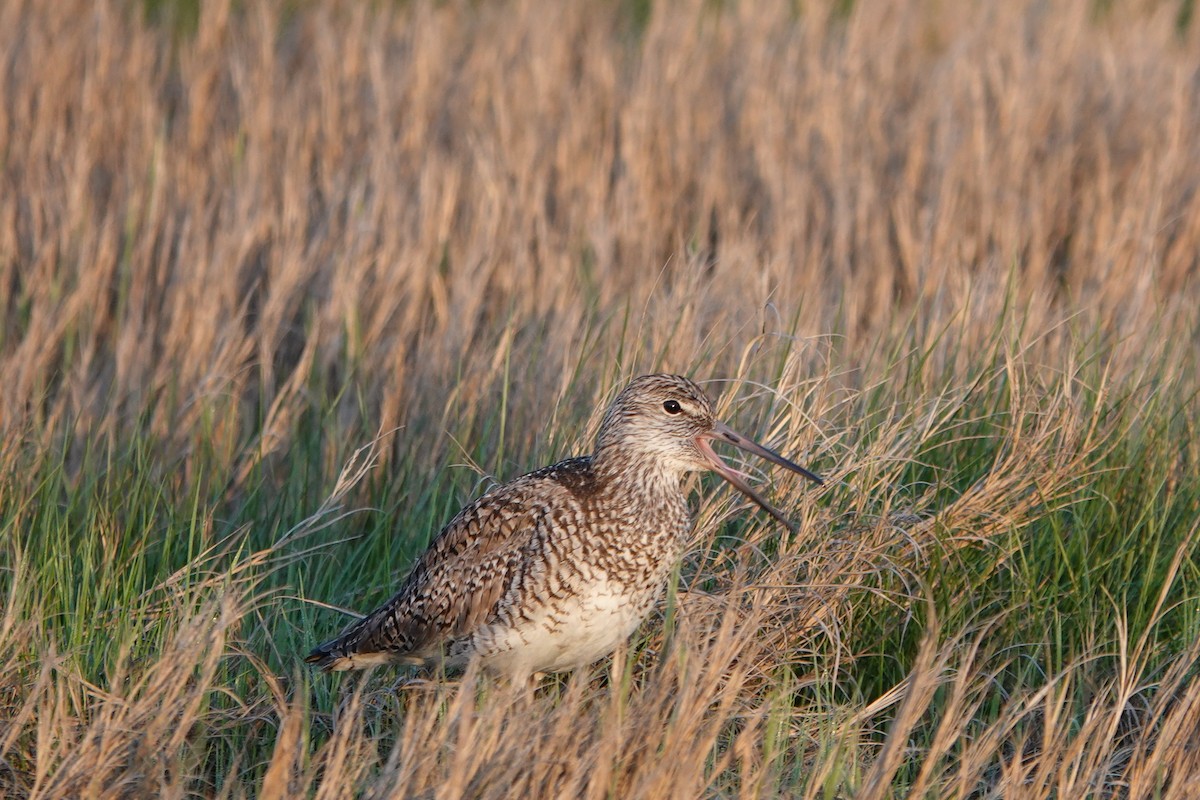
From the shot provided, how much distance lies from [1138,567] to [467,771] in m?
2.44

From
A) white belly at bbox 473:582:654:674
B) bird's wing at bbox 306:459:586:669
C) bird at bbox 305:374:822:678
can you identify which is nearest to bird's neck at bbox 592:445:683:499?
bird at bbox 305:374:822:678

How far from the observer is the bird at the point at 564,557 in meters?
4.12

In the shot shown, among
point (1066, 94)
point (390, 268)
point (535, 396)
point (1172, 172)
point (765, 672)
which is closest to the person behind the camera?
point (765, 672)

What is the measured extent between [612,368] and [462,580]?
122cm

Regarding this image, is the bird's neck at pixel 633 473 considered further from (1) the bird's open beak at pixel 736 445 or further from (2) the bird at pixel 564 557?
(1) the bird's open beak at pixel 736 445

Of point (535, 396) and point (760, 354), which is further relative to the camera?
point (535, 396)

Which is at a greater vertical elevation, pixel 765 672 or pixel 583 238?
pixel 583 238

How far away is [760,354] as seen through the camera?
5250 mm

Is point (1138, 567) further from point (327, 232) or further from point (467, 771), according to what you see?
point (327, 232)

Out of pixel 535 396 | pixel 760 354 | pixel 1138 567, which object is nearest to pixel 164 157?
pixel 535 396

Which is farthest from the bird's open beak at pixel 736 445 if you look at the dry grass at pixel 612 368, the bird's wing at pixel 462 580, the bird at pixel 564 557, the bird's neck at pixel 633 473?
the bird's wing at pixel 462 580

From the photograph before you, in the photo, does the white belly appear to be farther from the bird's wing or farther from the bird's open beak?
the bird's open beak

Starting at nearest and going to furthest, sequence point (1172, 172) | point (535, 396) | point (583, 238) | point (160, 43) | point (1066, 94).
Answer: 1. point (535, 396)
2. point (583, 238)
3. point (1172, 172)
4. point (1066, 94)
5. point (160, 43)

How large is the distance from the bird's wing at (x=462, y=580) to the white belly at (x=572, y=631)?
11cm
